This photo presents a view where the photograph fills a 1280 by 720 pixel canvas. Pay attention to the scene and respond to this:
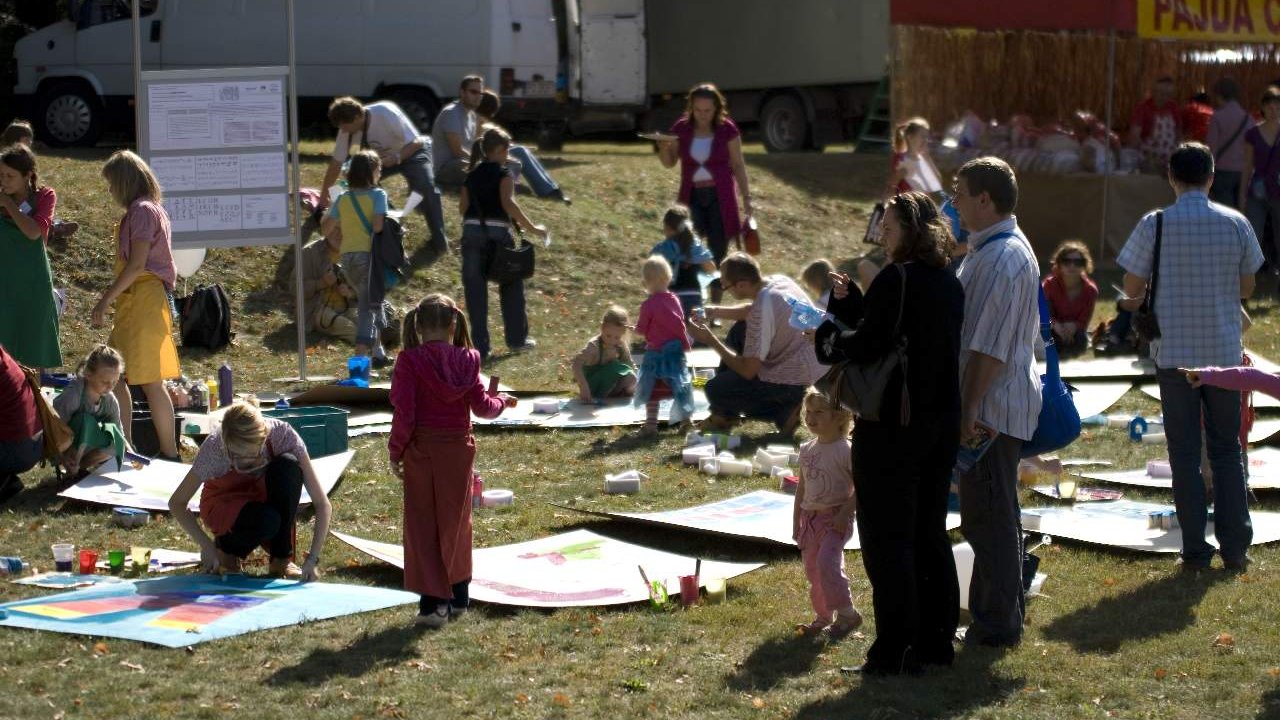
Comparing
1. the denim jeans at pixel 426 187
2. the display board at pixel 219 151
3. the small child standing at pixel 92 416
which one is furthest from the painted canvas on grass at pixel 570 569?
the denim jeans at pixel 426 187

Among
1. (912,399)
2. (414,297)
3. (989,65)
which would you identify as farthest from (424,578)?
(989,65)

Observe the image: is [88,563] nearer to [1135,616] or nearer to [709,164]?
[1135,616]

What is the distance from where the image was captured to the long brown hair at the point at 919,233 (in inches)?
210

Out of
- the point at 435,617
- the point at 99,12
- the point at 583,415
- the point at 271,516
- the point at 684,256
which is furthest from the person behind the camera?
the point at 99,12

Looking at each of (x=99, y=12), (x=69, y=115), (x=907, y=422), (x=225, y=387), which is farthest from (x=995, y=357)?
(x=99, y=12)

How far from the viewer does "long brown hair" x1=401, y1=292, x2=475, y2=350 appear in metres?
6.19

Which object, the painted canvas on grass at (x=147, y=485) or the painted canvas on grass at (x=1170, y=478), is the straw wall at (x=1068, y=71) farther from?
the painted canvas on grass at (x=147, y=485)

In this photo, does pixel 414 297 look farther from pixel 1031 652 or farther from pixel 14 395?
pixel 1031 652

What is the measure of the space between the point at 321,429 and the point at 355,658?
11.2ft

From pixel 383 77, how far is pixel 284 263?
5804mm

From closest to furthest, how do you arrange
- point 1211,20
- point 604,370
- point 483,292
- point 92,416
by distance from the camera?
point 92,416, point 604,370, point 483,292, point 1211,20

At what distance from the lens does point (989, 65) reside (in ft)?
64.0

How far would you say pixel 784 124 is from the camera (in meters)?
24.4

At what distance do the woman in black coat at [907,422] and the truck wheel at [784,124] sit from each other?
19124 mm
